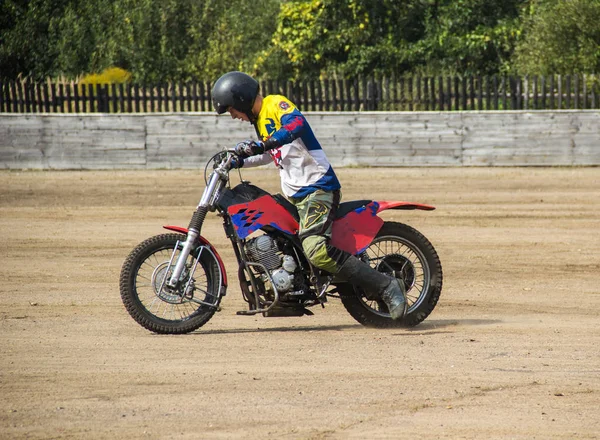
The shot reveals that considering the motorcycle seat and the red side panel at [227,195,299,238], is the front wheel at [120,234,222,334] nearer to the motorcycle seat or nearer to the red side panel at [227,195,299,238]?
the red side panel at [227,195,299,238]

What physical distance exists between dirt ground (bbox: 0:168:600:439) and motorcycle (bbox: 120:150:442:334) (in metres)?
0.25

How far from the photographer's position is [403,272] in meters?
8.09

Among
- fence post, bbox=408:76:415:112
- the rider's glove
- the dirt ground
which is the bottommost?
the dirt ground

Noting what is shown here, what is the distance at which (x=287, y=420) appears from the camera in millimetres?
5641

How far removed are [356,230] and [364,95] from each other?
1549cm

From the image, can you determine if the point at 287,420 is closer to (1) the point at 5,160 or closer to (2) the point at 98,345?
(2) the point at 98,345

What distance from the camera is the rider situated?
24.8 ft

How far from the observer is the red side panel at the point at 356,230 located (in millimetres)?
7812

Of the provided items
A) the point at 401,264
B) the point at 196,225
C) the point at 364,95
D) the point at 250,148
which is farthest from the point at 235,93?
the point at 364,95

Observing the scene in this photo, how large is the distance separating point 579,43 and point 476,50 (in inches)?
216

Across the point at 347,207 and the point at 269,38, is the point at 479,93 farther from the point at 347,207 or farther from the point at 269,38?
the point at 347,207

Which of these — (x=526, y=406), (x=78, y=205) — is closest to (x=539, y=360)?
(x=526, y=406)

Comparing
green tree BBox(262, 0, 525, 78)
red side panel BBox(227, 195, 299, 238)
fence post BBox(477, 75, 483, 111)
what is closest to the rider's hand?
red side panel BBox(227, 195, 299, 238)

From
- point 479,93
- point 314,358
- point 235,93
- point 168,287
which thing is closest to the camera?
point 314,358
